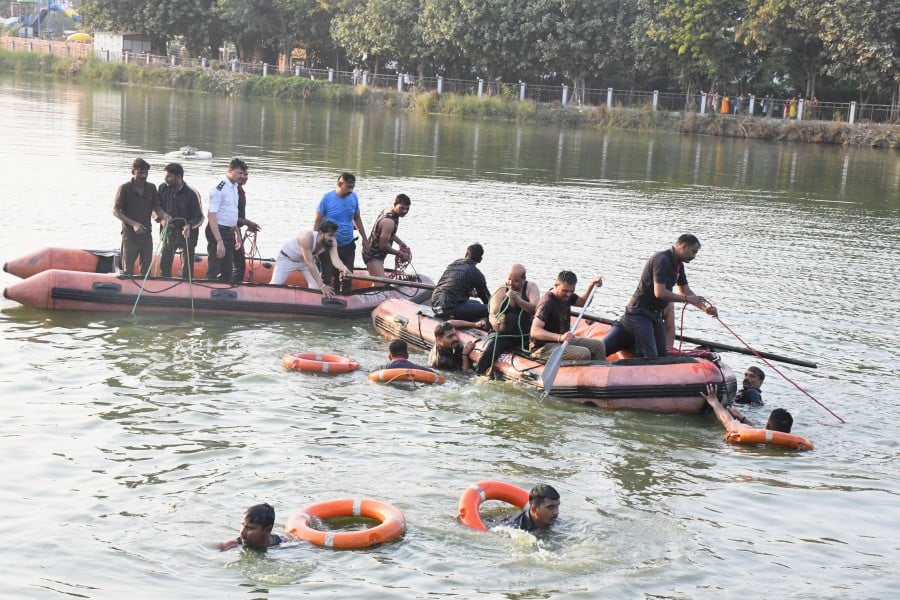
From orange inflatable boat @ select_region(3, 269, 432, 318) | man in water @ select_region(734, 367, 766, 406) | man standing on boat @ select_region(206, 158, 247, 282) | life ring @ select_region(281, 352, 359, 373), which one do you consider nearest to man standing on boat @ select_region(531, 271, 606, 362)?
man in water @ select_region(734, 367, 766, 406)

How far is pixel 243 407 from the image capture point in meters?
11.0

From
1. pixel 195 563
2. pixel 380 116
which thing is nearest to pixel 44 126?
A: pixel 380 116

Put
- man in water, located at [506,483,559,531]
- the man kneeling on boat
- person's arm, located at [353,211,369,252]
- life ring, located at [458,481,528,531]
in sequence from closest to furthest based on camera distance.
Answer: man in water, located at [506,483,559,531] < life ring, located at [458,481,528,531] < the man kneeling on boat < person's arm, located at [353,211,369,252]

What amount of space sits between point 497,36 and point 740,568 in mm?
49932

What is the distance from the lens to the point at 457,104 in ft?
182

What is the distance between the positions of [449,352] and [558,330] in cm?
156

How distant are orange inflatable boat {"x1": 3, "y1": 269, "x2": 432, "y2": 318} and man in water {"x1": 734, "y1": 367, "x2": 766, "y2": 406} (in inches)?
187

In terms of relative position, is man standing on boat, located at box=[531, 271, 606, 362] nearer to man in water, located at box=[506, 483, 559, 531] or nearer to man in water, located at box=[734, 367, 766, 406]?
man in water, located at box=[734, 367, 766, 406]

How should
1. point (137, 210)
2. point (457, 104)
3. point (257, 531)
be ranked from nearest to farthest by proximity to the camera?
point (257, 531) < point (137, 210) < point (457, 104)

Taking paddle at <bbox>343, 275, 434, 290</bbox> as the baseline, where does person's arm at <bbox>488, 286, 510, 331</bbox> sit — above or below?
above

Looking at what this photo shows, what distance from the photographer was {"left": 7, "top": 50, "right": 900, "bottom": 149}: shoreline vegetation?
48594mm

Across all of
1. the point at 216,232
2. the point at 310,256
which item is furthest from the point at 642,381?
the point at 216,232

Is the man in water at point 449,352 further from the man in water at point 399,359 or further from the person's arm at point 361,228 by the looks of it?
the person's arm at point 361,228

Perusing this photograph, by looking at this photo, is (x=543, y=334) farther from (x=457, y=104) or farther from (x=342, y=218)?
(x=457, y=104)
